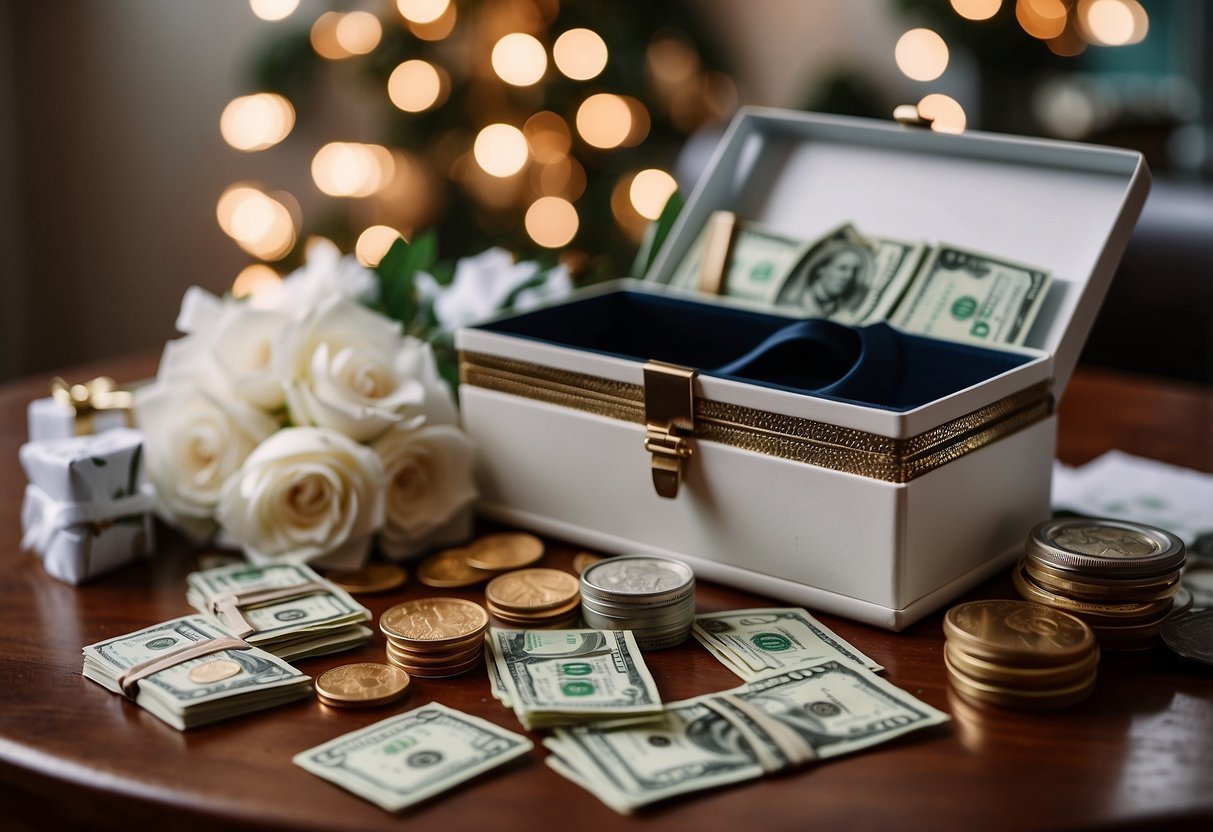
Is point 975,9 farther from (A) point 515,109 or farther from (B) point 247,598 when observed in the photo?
(B) point 247,598

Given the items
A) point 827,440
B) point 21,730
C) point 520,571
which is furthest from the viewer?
point 520,571

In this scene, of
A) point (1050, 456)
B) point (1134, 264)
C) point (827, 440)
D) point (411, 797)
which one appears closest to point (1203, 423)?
point (1134, 264)

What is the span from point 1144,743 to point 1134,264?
1.53 metres

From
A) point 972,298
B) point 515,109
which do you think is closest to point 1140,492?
point 972,298

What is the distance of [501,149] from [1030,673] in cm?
282

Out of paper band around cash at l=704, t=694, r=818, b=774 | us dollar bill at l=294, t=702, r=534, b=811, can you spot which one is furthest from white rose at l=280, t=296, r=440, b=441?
paper band around cash at l=704, t=694, r=818, b=774

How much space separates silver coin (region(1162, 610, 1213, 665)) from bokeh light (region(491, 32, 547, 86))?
8.81ft

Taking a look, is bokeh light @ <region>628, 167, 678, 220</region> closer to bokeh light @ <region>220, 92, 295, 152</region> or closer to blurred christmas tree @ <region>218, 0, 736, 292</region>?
blurred christmas tree @ <region>218, 0, 736, 292</region>

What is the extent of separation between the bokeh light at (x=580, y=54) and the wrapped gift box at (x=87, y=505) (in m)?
2.28

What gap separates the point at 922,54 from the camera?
3.97 metres

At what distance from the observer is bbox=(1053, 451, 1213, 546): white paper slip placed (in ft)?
5.31

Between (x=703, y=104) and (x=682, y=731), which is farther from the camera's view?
(x=703, y=104)

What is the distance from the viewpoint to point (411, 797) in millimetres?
1002

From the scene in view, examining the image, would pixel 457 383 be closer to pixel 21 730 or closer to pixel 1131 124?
pixel 21 730
